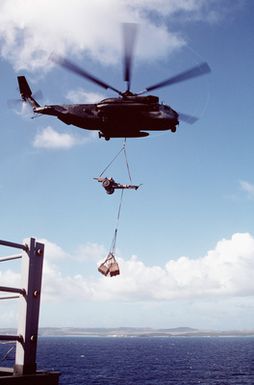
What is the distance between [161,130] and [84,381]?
3914 inches

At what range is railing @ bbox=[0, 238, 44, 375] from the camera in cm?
526

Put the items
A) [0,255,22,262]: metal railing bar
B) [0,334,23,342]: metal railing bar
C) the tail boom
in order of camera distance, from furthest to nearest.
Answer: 1. the tail boom
2. [0,255,22,262]: metal railing bar
3. [0,334,23,342]: metal railing bar

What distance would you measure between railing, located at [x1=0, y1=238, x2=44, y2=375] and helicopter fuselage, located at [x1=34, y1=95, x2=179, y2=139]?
1375 cm

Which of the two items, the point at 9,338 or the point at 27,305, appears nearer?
the point at 9,338

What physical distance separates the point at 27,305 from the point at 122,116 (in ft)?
46.7

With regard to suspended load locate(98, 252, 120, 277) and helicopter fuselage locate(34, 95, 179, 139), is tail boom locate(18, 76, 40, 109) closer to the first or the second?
helicopter fuselage locate(34, 95, 179, 139)

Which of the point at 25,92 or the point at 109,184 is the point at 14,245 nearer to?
the point at 109,184

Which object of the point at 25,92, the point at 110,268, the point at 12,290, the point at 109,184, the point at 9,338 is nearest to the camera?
the point at 9,338

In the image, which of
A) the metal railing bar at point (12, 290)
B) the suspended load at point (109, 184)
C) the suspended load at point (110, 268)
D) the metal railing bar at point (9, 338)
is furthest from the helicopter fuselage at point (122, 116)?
the metal railing bar at point (9, 338)

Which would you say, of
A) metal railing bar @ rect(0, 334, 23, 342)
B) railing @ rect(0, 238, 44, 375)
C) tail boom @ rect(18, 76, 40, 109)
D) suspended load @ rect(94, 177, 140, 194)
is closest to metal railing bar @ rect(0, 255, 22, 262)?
railing @ rect(0, 238, 44, 375)

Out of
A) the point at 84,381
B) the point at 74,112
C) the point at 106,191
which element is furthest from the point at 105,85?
the point at 84,381

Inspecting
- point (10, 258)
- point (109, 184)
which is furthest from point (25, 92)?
point (10, 258)

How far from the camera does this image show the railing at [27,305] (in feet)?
17.3

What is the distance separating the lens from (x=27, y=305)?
17.4 ft
